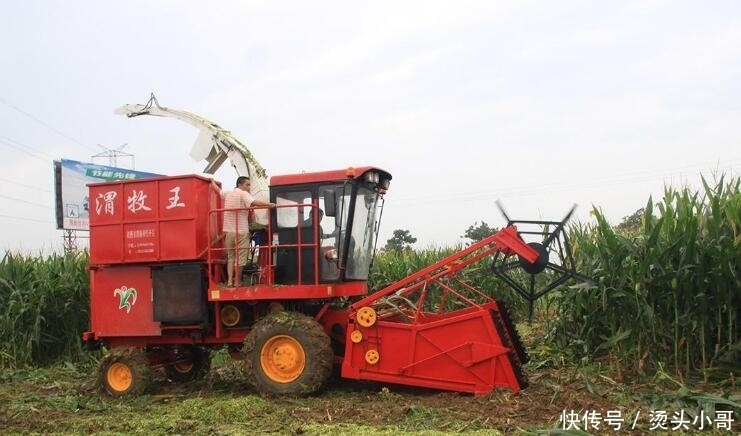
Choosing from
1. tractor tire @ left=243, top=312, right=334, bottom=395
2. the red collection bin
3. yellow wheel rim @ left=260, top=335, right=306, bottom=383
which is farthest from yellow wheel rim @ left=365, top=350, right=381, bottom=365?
the red collection bin

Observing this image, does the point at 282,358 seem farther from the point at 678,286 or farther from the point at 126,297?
the point at 678,286

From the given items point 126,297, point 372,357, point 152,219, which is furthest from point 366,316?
point 126,297

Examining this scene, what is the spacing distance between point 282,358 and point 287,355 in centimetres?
7

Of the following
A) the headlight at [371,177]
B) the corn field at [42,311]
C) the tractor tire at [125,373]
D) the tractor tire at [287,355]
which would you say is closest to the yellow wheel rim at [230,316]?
the tractor tire at [287,355]

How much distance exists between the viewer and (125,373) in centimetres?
836

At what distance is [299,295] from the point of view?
7699 millimetres

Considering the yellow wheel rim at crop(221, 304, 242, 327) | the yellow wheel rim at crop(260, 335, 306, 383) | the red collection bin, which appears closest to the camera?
the yellow wheel rim at crop(260, 335, 306, 383)

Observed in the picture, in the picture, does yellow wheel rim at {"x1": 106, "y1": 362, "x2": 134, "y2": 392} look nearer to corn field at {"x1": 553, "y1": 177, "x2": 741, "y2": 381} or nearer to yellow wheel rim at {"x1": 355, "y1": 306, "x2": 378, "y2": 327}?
yellow wheel rim at {"x1": 355, "y1": 306, "x2": 378, "y2": 327}

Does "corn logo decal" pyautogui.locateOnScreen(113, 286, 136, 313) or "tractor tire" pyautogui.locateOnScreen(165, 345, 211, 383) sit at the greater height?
"corn logo decal" pyautogui.locateOnScreen(113, 286, 136, 313)

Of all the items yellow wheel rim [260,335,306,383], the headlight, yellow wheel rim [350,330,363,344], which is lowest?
yellow wheel rim [260,335,306,383]

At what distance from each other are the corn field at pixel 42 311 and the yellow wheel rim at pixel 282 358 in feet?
16.0

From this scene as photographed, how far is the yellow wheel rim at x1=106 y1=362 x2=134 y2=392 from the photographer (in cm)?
830

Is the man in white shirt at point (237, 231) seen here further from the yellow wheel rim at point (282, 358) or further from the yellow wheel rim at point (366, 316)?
the yellow wheel rim at point (366, 316)

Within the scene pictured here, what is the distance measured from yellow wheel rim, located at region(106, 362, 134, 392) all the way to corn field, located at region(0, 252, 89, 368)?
3029 millimetres
